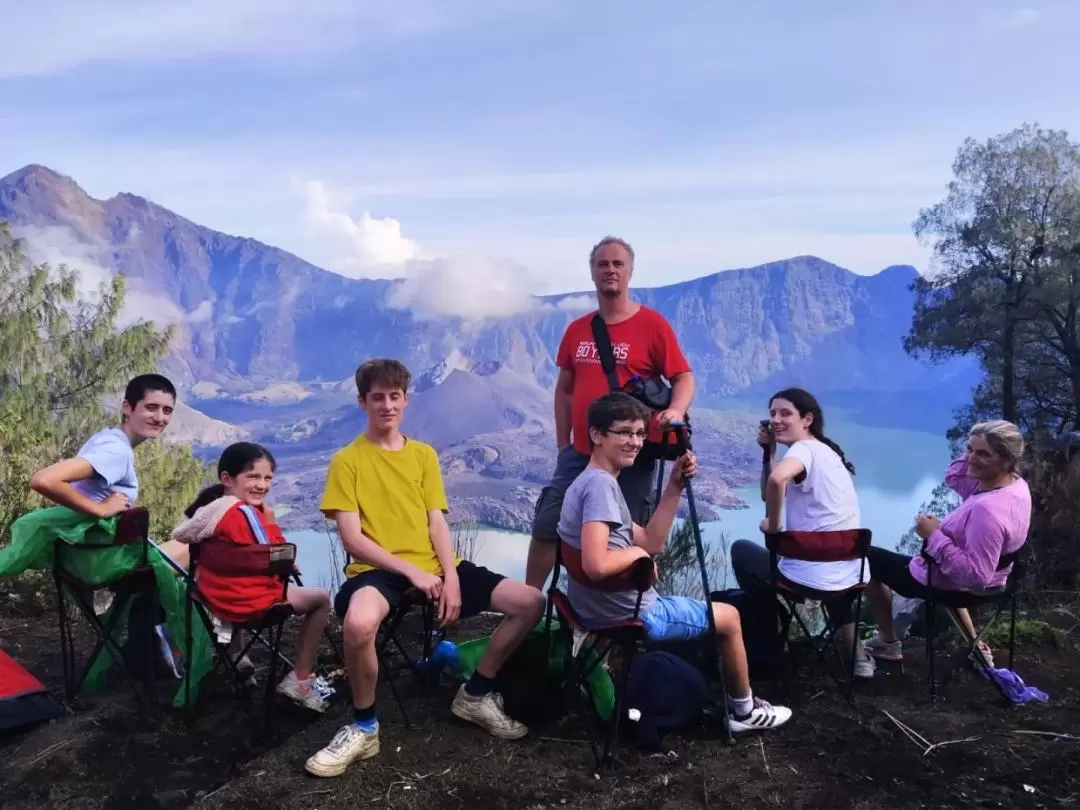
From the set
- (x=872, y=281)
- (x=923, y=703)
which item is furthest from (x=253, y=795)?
(x=872, y=281)

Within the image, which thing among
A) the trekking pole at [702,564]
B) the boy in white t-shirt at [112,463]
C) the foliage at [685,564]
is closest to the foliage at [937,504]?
the foliage at [685,564]

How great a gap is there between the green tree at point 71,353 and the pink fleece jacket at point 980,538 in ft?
49.9

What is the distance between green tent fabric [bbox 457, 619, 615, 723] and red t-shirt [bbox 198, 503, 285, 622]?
33.4 inches

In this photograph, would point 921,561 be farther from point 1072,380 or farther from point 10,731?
point 1072,380

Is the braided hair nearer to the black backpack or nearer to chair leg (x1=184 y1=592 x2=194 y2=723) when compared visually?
the black backpack

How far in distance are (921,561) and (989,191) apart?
78.3 feet

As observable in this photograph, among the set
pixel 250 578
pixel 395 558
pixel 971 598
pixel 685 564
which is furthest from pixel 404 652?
pixel 685 564

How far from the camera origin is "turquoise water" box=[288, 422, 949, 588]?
5.12m

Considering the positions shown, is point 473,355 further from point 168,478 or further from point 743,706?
point 743,706

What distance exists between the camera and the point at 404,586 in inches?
125

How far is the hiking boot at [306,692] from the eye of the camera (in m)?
3.41

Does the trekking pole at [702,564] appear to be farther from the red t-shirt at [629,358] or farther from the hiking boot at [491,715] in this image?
the hiking boot at [491,715]

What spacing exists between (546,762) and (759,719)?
838mm

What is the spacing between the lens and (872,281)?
91375 mm
